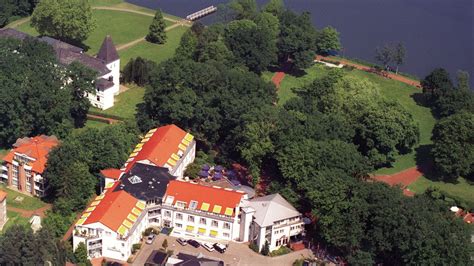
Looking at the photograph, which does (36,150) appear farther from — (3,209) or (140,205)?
(140,205)

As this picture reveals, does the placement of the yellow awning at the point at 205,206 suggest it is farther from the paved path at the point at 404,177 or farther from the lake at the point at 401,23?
the lake at the point at 401,23

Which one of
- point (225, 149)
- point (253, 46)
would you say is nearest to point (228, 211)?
point (225, 149)

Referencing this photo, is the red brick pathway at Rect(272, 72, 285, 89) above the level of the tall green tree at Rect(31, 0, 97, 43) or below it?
below

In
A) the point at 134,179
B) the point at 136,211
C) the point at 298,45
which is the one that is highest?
the point at 298,45

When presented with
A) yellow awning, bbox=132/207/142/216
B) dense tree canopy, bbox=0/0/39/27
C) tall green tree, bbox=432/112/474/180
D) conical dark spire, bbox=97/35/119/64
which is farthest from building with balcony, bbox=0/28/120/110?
tall green tree, bbox=432/112/474/180

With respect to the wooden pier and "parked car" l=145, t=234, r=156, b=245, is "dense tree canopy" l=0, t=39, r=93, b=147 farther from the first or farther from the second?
the wooden pier

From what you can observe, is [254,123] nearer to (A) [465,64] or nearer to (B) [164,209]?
(B) [164,209]

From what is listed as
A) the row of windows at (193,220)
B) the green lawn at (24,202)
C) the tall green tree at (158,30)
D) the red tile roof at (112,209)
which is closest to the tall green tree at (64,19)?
the tall green tree at (158,30)
